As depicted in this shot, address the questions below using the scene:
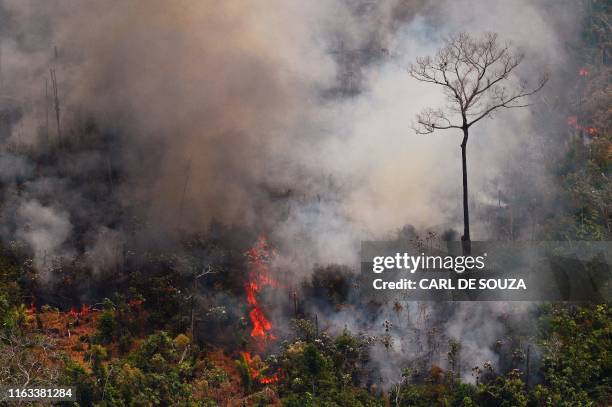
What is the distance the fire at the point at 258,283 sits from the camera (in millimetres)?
21359

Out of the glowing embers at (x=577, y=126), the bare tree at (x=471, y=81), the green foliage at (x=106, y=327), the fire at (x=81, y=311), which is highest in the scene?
the bare tree at (x=471, y=81)

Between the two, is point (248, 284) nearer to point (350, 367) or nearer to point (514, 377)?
point (350, 367)

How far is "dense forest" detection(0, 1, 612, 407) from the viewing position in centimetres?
1955

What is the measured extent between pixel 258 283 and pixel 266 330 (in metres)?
1.73

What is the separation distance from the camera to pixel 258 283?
22516mm

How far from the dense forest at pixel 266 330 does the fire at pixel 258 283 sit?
0.04 metres

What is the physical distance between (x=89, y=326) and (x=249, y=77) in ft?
34.6

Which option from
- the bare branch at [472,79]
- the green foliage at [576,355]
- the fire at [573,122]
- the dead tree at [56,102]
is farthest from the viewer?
the dead tree at [56,102]

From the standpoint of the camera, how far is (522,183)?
2447cm

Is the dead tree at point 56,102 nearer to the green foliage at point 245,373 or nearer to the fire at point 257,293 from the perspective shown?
the fire at point 257,293

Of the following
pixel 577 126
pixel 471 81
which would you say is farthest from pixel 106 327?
pixel 577 126

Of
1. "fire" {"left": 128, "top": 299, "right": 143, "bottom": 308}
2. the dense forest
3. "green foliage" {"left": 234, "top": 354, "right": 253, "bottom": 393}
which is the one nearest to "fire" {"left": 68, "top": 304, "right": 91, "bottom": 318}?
the dense forest

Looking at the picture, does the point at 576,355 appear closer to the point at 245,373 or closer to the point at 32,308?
the point at 245,373

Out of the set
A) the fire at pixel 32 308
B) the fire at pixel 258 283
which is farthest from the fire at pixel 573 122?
the fire at pixel 32 308
